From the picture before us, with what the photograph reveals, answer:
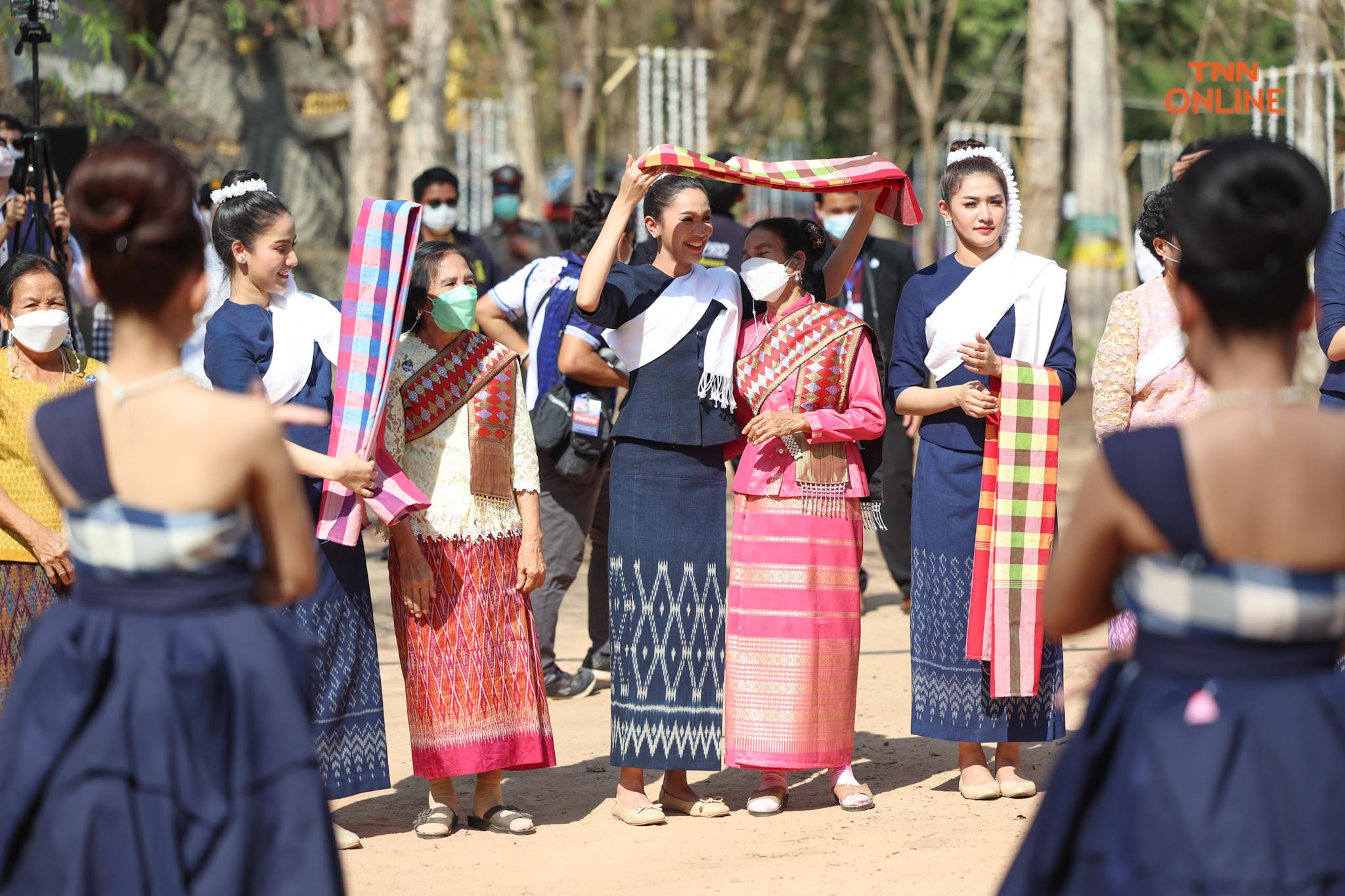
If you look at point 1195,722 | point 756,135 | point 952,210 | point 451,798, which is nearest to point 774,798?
point 451,798

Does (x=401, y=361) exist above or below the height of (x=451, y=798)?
above

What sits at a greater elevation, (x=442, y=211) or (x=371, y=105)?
(x=371, y=105)

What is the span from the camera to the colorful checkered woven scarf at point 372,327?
14.6ft

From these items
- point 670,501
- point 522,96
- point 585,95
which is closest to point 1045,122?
point 585,95

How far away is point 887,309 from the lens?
26.4ft

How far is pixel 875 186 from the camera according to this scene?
5.24m

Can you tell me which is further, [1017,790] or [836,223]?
[836,223]

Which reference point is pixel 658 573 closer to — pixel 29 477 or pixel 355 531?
pixel 355 531

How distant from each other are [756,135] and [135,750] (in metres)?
23.5

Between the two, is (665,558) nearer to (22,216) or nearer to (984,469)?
(984,469)

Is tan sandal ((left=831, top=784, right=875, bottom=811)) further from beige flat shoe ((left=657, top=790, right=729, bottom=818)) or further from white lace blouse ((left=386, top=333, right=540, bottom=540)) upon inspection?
white lace blouse ((left=386, top=333, right=540, bottom=540))

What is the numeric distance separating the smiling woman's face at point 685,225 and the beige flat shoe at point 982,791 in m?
1.98

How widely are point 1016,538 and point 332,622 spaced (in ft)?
7.17

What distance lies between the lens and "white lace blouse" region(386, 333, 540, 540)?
4.88 meters
